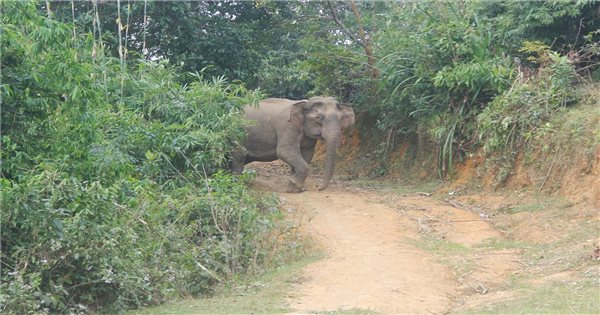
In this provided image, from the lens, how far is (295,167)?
1403 cm

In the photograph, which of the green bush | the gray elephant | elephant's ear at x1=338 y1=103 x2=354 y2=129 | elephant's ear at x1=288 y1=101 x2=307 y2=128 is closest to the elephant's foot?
the gray elephant

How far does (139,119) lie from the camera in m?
11.5

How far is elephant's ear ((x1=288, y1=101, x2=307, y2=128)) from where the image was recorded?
556 inches

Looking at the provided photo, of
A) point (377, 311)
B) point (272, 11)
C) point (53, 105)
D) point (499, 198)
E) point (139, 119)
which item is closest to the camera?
point (377, 311)

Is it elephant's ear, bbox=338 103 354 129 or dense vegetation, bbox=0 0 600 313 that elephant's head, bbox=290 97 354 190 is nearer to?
elephant's ear, bbox=338 103 354 129

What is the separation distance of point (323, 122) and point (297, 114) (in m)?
0.42

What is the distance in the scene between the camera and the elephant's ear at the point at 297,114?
1412 centimetres

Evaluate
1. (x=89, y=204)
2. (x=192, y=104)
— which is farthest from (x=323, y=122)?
(x=89, y=204)

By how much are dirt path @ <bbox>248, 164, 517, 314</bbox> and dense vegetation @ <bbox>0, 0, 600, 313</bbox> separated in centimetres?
88

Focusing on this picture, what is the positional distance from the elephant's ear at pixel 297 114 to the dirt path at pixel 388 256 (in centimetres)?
109

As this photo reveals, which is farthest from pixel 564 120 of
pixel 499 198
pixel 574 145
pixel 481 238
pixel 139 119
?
pixel 139 119

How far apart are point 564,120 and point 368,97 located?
5671mm

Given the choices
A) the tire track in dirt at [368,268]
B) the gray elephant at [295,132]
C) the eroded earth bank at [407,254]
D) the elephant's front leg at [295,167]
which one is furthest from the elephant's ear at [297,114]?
the tire track in dirt at [368,268]

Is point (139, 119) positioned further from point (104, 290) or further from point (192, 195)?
point (104, 290)
